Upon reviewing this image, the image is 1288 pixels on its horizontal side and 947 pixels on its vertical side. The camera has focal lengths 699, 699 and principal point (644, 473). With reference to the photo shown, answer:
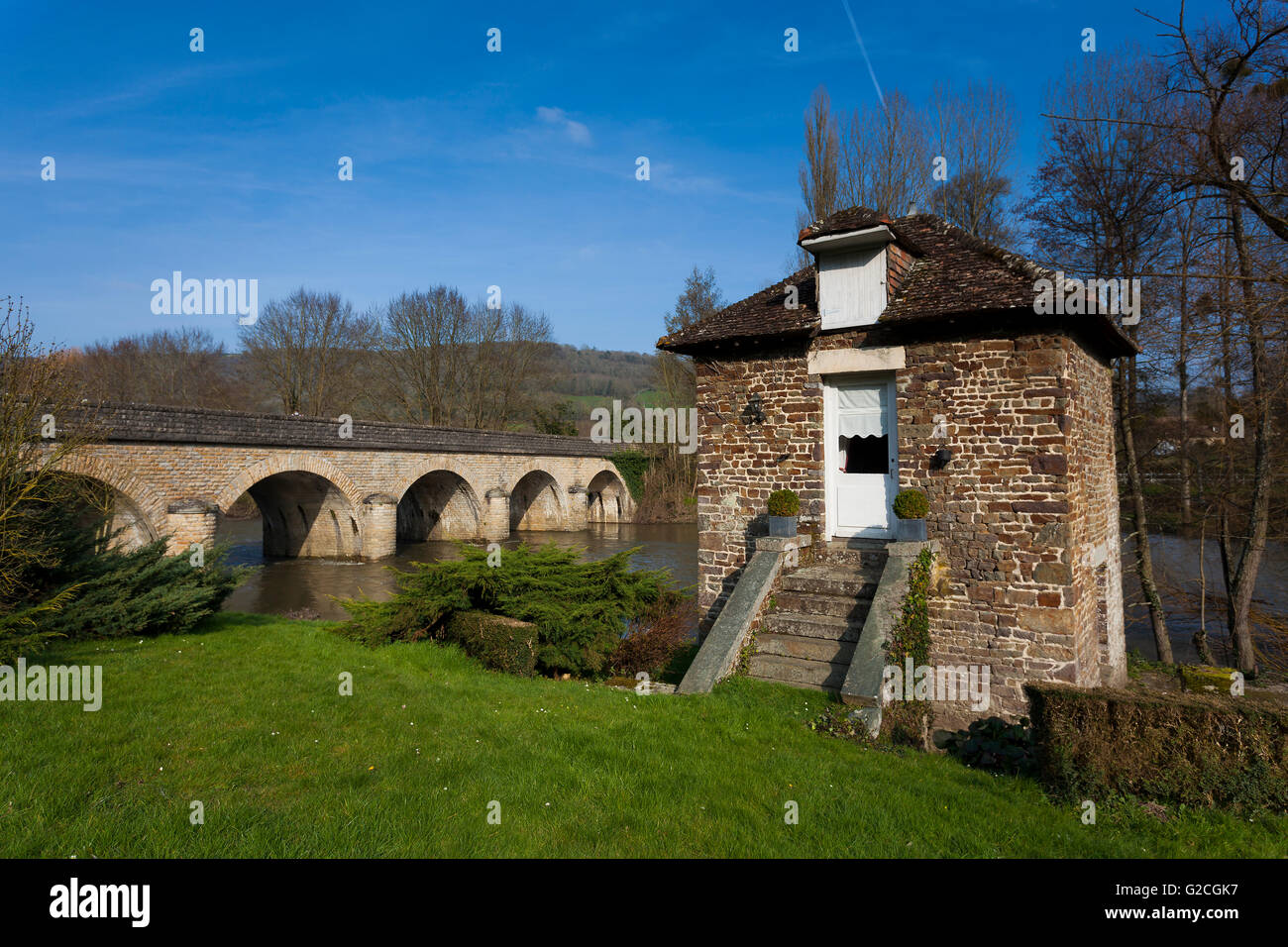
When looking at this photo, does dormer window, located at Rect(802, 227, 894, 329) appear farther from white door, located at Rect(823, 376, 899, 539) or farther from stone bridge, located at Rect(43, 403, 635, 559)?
stone bridge, located at Rect(43, 403, 635, 559)

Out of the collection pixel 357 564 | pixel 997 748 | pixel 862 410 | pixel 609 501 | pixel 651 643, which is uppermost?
pixel 862 410

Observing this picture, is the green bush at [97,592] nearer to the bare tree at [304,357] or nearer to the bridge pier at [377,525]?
the bridge pier at [377,525]

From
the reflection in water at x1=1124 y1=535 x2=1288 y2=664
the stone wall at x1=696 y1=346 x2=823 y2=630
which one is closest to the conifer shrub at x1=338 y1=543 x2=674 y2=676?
the stone wall at x1=696 y1=346 x2=823 y2=630

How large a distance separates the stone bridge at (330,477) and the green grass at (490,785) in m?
4.57

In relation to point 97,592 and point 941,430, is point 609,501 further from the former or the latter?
point 97,592

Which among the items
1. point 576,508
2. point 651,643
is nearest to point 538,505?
point 576,508

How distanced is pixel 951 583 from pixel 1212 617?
12285mm

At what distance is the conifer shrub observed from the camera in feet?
30.7

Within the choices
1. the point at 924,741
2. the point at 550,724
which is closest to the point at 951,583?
the point at 924,741

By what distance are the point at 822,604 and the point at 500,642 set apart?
411 cm

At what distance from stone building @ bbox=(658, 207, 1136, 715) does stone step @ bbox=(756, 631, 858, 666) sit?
23cm

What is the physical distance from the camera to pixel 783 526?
9.34 metres
